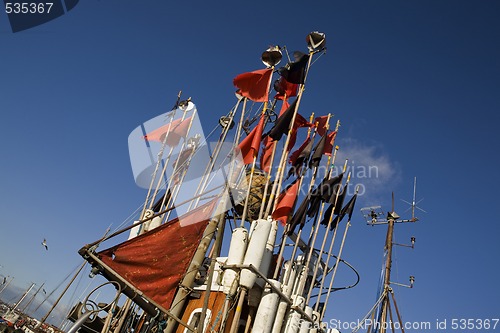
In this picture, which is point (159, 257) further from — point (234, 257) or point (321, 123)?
point (321, 123)

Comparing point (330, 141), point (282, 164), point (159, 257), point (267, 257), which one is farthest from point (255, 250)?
point (330, 141)

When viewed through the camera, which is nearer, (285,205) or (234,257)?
(234,257)

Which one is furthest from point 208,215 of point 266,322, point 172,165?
point 172,165

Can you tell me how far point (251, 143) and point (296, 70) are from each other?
378 centimetres

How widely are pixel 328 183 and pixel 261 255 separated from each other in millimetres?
7453

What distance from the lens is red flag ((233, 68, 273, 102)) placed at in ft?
51.5

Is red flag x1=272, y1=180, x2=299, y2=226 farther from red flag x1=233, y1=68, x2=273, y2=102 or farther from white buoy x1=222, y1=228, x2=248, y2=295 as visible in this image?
red flag x1=233, y1=68, x2=273, y2=102

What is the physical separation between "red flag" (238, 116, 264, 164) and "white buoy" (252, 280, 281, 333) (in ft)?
16.8

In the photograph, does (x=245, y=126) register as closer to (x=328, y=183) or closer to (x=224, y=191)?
(x=328, y=183)

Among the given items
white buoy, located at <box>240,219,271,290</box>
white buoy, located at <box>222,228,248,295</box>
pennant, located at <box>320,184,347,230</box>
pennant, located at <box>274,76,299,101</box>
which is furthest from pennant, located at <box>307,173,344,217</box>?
white buoy, located at <box>222,228,248,295</box>

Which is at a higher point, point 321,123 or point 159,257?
→ point 321,123

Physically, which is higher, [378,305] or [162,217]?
[378,305]

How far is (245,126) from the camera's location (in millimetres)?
22438

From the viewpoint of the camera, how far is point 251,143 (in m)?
15.1
